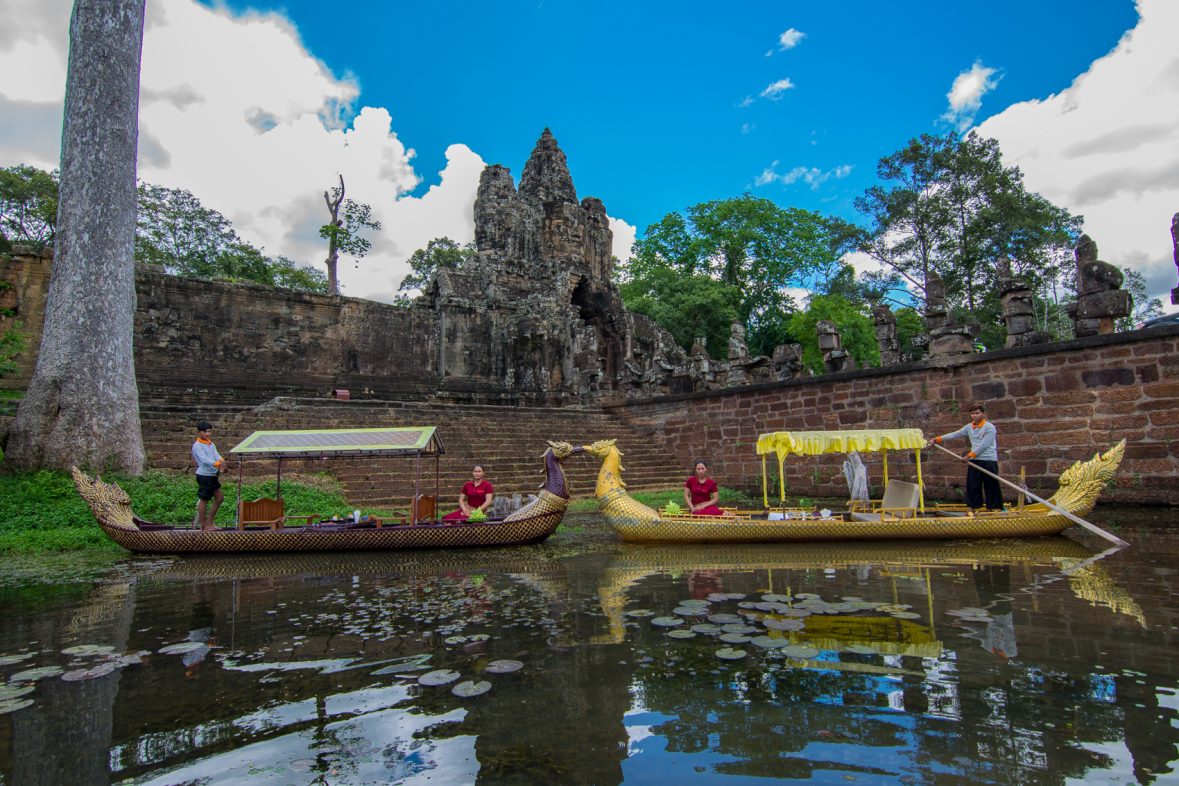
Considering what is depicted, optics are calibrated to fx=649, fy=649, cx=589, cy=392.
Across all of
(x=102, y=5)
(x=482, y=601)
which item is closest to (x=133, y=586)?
(x=482, y=601)

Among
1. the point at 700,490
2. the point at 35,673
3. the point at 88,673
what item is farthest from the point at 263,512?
the point at 700,490

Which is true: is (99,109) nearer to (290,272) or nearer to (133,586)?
(133,586)

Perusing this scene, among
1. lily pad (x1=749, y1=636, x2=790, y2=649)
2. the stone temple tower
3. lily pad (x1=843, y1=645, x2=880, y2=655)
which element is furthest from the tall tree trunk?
the stone temple tower

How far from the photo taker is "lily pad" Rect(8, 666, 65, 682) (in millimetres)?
3256

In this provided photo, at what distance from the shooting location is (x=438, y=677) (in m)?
3.04

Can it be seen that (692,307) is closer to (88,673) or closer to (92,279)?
(92,279)

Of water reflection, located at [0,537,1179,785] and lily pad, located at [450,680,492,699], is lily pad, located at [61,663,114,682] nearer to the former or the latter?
water reflection, located at [0,537,1179,785]

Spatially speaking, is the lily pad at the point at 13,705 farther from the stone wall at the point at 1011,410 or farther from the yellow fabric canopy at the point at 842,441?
the stone wall at the point at 1011,410

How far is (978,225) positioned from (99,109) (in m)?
29.8

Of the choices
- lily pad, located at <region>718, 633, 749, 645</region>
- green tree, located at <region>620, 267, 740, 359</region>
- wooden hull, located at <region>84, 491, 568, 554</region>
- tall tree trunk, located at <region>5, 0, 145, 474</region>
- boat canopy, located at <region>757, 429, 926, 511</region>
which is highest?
green tree, located at <region>620, 267, 740, 359</region>

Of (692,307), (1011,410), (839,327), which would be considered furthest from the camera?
(692,307)

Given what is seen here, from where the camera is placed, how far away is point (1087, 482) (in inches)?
290

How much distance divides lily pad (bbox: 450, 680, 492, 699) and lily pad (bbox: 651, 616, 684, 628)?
4.39ft

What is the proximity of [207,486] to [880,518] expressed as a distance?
8.13 m
